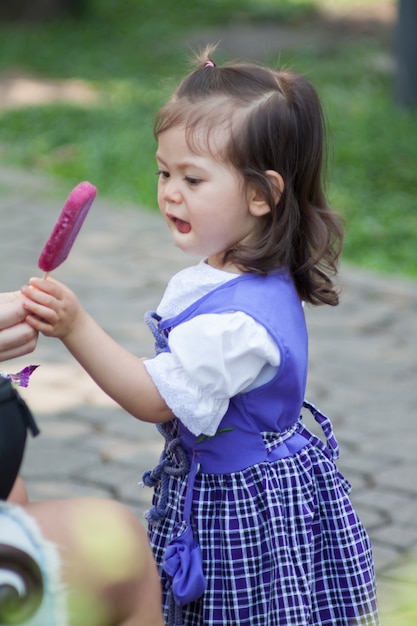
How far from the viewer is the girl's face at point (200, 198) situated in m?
2.11

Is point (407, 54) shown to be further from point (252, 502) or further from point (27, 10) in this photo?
point (252, 502)

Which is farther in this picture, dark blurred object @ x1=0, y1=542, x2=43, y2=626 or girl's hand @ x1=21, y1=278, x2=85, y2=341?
girl's hand @ x1=21, y1=278, x2=85, y2=341

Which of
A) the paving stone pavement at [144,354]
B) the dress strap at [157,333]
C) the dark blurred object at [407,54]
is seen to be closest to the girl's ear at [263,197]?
the dress strap at [157,333]

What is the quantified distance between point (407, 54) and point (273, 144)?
22.5 feet

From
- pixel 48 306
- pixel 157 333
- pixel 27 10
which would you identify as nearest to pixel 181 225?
pixel 157 333

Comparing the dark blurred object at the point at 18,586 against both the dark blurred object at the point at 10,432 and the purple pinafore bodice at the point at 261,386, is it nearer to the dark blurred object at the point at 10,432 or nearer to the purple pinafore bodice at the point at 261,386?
the dark blurred object at the point at 10,432

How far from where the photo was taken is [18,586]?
66.1 inches

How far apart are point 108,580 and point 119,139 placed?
255 inches

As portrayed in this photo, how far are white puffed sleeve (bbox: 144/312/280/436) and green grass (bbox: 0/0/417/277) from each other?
A: 0.92 m

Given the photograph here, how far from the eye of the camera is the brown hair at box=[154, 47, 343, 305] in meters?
2.11

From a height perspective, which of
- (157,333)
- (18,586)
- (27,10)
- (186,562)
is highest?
(27,10)

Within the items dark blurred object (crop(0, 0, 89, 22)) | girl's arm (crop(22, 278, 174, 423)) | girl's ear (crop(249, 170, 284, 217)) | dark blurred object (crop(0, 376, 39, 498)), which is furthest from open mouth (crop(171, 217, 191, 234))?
dark blurred object (crop(0, 0, 89, 22))

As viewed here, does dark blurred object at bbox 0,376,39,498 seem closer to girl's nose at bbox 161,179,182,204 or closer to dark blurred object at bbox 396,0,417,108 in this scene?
girl's nose at bbox 161,179,182,204

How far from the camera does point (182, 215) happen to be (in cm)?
213
